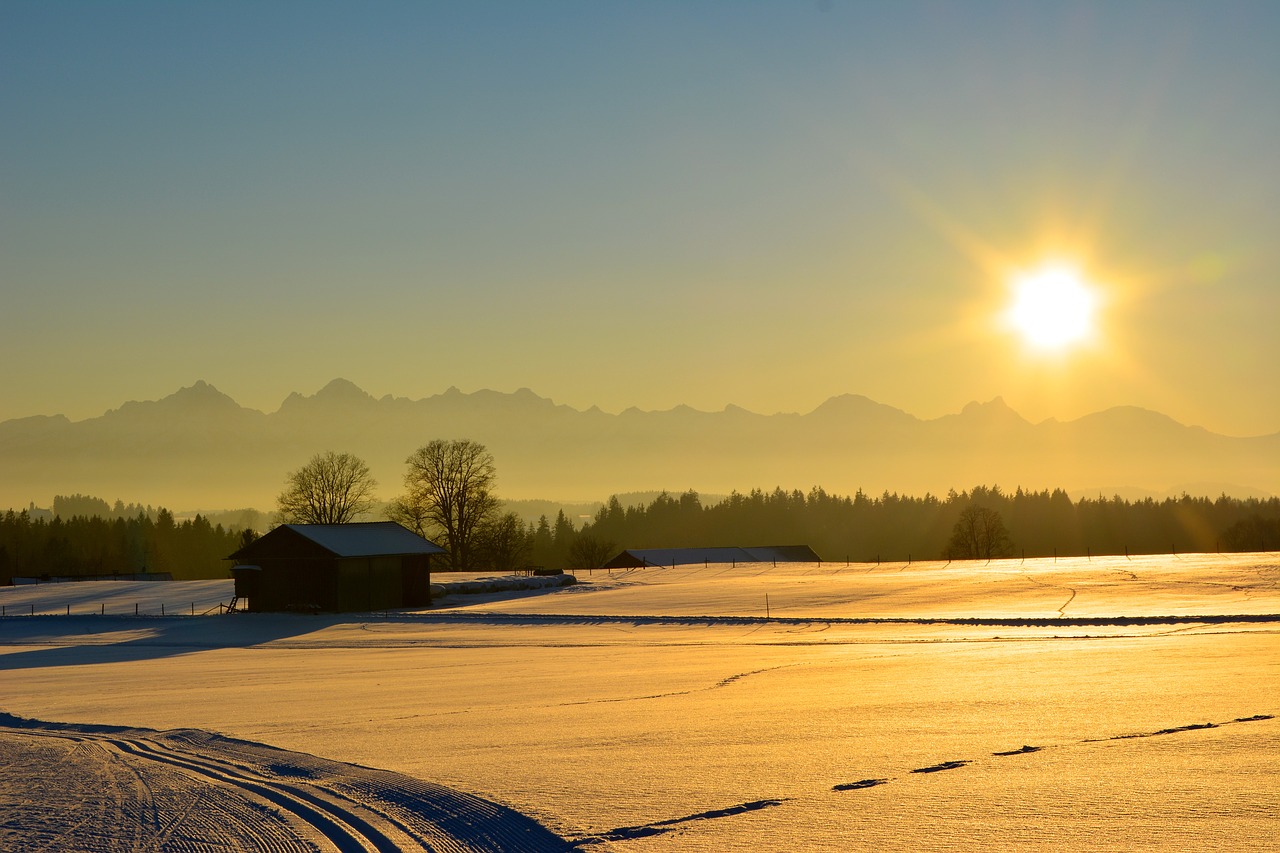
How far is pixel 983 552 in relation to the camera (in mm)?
133250

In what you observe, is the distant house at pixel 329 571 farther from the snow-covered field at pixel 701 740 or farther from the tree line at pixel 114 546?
the tree line at pixel 114 546

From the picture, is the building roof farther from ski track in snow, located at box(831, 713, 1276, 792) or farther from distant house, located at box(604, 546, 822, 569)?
distant house, located at box(604, 546, 822, 569)

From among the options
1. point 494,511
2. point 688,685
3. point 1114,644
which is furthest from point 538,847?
point 494,511

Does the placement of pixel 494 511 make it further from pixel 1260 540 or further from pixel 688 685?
pixel 1260 540

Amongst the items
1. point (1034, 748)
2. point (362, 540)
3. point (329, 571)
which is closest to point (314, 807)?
point (1034, 748)

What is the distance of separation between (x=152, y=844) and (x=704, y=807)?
4616 millimetres

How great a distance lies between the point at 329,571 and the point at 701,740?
1927 inches

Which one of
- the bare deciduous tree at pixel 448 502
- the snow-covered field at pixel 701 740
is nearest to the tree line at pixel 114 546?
the bare deciduous tree at pixel 448 502

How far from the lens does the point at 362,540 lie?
62.9m

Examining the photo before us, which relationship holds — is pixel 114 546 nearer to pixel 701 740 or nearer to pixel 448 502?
pixel 448 502

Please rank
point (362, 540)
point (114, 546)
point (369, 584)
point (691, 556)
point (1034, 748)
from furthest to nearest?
point (114, 546)
point (691, 556)
point (362, 540)
point (369, 584)
point (1034, 748)

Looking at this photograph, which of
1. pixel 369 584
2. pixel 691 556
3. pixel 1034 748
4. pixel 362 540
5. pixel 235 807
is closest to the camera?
pixel 235 807

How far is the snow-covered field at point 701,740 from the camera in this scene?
9328 millimetres

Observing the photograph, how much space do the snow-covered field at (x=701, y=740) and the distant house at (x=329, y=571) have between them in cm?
2216
